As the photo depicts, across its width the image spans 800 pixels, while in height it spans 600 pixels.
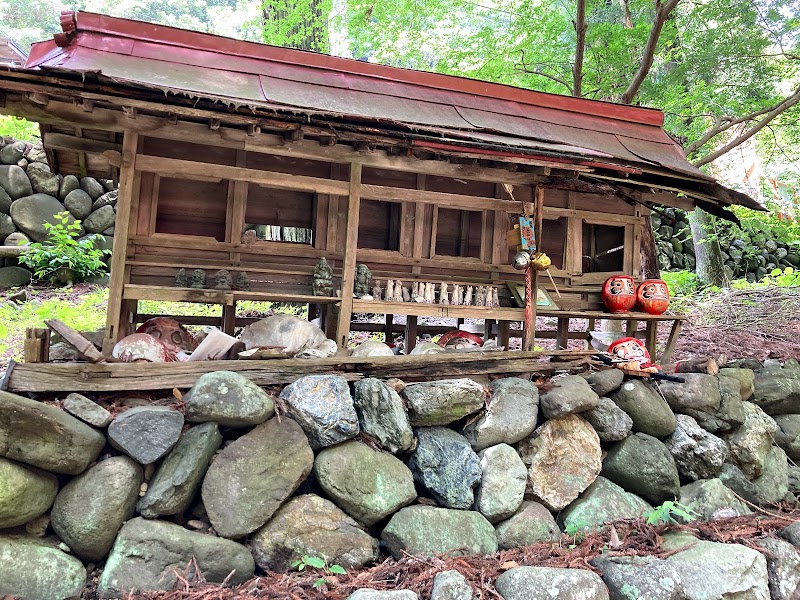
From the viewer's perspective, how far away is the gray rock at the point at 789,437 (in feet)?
22.2

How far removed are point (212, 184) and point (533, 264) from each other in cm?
426

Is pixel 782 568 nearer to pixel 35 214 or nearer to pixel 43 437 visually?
pixel 43 437

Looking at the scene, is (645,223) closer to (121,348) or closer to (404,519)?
(404,519)

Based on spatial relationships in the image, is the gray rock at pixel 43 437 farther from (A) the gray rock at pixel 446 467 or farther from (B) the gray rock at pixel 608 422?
(B) the gray rock at pixel 608 422

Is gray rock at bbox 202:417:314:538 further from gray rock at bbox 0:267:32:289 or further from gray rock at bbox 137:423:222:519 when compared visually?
gray rock at bbox 0:267:32:289

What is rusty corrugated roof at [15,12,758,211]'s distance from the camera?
547 cm

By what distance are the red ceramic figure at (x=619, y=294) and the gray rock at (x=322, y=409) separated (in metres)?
4.43

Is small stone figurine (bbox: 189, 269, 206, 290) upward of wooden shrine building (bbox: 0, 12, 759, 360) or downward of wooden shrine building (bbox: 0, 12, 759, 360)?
downward

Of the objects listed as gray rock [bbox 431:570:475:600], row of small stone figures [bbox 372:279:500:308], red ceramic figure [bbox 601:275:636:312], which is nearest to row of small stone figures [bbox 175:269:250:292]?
row of small stone figures [bbox 372:279:500:308]

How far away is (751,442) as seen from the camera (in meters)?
6.30

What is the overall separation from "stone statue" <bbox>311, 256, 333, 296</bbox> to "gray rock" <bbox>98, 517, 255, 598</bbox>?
3113 mm

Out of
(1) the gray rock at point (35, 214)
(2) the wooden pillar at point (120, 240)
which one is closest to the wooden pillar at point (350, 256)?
(2) the wooden pillar at point (120, 240)

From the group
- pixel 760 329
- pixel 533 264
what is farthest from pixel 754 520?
pixel 760 329

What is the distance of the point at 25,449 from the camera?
354 centimetres
